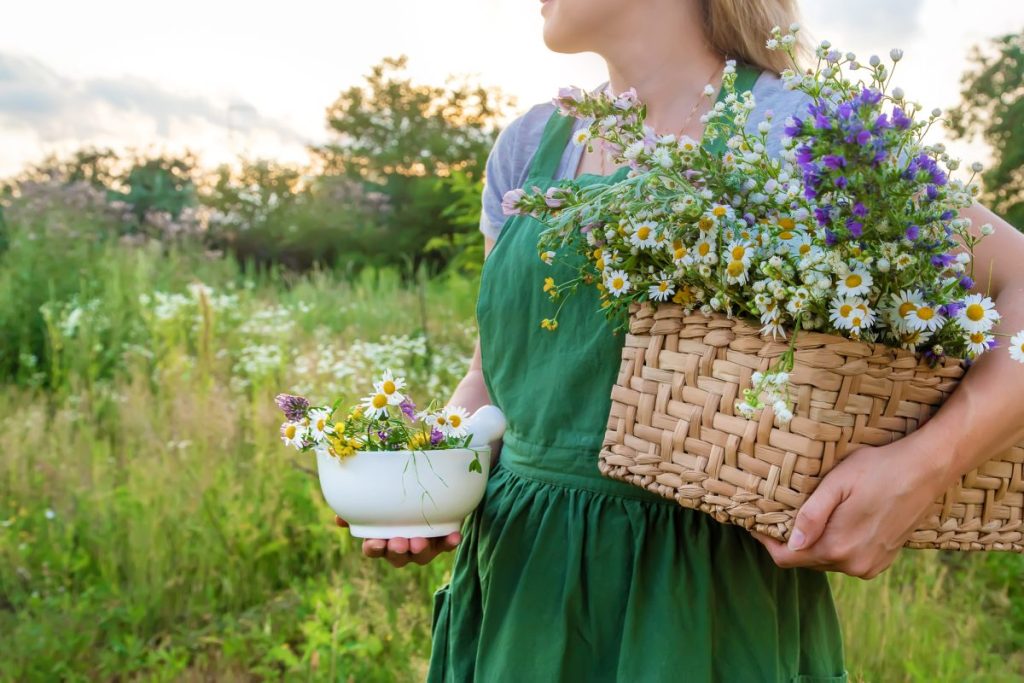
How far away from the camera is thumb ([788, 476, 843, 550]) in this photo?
0.99m

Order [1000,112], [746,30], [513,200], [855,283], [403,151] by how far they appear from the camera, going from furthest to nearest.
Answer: [403,151] → [1000,112] → [746,30] → [513,200] → [855,283]

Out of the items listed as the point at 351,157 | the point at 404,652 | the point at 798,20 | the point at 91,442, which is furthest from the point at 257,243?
the point at 798,20

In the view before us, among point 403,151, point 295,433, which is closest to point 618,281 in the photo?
point 295,433

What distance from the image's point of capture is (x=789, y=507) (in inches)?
39.6

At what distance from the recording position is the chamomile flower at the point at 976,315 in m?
0.97

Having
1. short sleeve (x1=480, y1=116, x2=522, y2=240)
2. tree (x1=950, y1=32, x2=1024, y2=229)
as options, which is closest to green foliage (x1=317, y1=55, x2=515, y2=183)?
tree (x1=950, y1=32, x2=1024, y2=229)

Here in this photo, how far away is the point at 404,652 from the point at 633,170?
2.02m

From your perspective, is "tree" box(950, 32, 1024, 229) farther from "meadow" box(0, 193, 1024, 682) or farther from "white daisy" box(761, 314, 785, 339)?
"white daisy" box(761, 314, 785, 339)

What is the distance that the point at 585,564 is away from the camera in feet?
4.37

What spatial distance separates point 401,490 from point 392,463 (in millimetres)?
38

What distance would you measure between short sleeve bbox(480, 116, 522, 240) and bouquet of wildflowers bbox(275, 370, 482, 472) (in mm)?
444

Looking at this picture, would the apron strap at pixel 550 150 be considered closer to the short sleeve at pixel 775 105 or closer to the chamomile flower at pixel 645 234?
the short sleeve at pixel 775 105

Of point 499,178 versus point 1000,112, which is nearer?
point 499,178

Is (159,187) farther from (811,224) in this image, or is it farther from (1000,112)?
(811,224)
